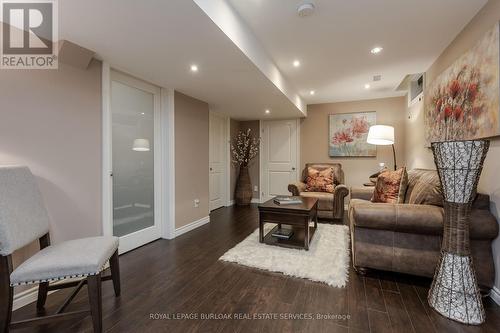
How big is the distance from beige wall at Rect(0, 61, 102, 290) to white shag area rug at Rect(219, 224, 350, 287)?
153cm

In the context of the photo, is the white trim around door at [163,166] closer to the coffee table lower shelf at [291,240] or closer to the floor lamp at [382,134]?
the coffee table lower shelf at [291,240]

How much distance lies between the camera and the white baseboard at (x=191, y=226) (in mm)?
3374

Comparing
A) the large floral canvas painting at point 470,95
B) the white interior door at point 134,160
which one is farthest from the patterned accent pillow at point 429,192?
the white interior door at point 134,160

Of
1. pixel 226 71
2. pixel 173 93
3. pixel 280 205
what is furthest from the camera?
pixel 173 93

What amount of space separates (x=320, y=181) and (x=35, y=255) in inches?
158

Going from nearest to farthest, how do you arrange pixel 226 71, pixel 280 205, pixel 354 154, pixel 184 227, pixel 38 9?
pixel 38 9, pixel 226 71, pixel 280 205, pixel 184 227, pixel 354 154

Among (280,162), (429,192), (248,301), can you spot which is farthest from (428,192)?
(280,162)

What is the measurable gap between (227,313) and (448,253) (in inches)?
65.5

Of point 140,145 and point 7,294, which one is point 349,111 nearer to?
point 140,145

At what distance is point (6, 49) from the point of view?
1.72 m

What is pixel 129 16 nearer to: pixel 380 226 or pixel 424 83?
pixel 380 226

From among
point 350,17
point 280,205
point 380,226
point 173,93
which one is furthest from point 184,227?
point 350,17

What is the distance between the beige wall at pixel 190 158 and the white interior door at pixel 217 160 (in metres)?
0.90

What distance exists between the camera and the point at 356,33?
92.5 inches
